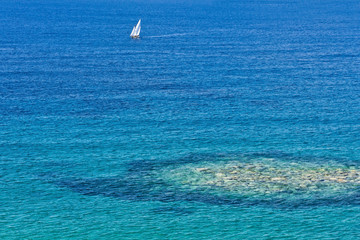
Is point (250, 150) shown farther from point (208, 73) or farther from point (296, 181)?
point (208, 73)

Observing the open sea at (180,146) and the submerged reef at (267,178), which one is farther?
the submerged reef at (267,178)

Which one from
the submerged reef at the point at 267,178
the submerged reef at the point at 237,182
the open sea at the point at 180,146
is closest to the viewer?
the open sea at the point at 180,146

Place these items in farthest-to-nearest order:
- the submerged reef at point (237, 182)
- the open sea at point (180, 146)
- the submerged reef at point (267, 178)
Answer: the submerged reef at point (267, 178)
the submerged reef at point (237, 182)
the open sea at point (180, 146)

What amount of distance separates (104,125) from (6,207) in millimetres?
29387

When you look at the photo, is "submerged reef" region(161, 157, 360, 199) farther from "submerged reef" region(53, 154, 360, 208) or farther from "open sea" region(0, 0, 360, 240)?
"open sea" region(0, 0, 360, 240)

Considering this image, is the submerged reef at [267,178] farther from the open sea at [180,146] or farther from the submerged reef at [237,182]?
the open sea at [180,146]

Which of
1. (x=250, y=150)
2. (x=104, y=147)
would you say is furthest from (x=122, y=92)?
(x=250, y=150)

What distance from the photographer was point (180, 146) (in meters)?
78.4

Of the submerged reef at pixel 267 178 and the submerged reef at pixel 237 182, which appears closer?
the submerged reef at pixel 237 182

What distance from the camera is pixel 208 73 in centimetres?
12469

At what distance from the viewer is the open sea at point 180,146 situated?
186 feet

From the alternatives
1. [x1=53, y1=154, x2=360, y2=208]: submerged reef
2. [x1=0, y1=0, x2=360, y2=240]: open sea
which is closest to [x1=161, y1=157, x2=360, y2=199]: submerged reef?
[x1=53, y1=154, x2=360, y2=208]: submerged reef

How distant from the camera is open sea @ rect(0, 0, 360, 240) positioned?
186 ft

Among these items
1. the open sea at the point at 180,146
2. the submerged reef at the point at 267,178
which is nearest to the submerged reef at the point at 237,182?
the submerged reef at the point at 267,178
